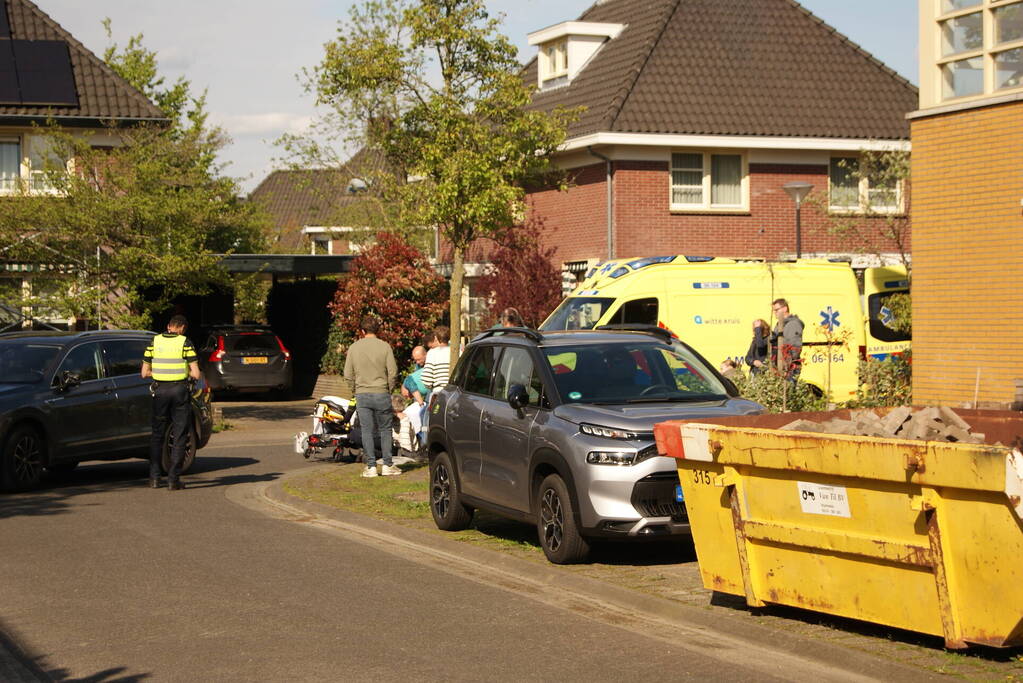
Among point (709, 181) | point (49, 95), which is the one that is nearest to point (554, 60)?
point (709, 181)

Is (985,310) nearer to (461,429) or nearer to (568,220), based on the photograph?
(461,429)

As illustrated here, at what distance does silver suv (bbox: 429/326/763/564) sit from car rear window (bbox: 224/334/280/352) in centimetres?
1839

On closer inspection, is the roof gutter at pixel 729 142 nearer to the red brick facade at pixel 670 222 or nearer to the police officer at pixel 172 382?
the red brick facade at pixel 670 222

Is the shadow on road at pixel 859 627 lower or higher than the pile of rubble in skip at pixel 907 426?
lower

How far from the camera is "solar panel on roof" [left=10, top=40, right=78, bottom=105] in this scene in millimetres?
33344

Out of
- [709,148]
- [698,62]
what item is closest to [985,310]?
[709,148]

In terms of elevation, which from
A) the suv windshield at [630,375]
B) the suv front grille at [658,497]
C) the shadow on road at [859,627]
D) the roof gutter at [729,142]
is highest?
the roof gutter at [729,142]

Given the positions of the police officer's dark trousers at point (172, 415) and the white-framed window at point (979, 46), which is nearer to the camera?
the police officer's dark trousers at point (172, 415)

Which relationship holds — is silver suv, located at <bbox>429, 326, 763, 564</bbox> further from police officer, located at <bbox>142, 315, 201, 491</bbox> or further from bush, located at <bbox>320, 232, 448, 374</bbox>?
bush, located at <bbox>320, 232, 448, 374</bbox>

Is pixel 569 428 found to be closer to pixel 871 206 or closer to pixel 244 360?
pixel 244 360

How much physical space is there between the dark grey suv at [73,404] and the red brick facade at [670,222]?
16013 mm

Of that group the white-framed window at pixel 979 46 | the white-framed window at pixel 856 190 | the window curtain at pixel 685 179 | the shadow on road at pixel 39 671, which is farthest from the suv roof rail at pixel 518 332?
the white-framed window at pixel 856 190

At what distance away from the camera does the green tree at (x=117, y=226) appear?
23.8m

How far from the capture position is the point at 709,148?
3306 centimetres
